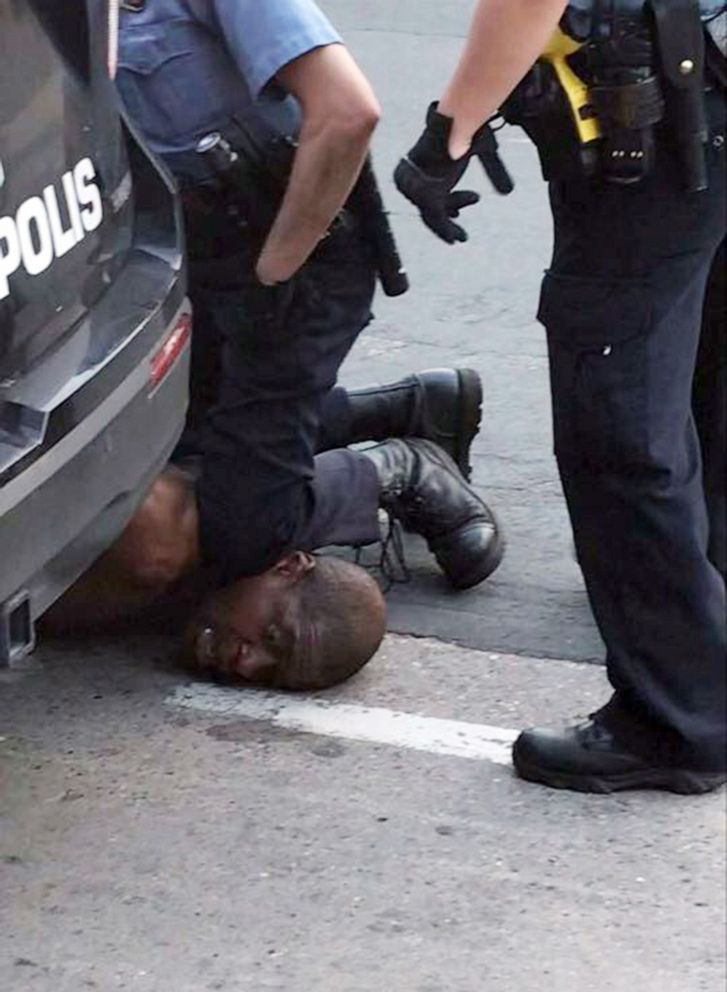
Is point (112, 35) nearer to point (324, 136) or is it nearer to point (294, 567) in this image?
point (324, 136)

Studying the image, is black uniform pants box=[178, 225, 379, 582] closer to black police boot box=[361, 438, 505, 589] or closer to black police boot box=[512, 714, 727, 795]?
black police boot box=[361, 438, 505, 589]

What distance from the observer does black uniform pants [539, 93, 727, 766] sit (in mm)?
3238

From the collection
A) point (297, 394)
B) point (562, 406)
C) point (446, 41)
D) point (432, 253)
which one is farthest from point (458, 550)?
point (446, 41)

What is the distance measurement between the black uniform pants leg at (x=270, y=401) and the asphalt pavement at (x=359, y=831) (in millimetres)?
293

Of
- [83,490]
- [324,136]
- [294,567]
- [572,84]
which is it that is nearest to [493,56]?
[572,84]

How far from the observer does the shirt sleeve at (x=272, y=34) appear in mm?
3309

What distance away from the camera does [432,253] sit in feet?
22.1

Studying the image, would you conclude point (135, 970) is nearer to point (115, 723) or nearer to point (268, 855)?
point (268, 855)

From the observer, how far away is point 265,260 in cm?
351

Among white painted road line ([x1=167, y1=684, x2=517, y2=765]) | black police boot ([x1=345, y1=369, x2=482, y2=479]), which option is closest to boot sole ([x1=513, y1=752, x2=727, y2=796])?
white painted road line ([x1=167, y1=684, x2=517, y2=765])

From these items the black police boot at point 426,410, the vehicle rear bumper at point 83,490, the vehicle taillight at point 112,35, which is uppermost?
the vehicle taillight at point 112,35

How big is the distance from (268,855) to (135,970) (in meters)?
0.36

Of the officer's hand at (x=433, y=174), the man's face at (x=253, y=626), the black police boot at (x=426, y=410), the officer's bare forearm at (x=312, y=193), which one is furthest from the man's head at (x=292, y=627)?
the officer's hand at (x=433, y=174)

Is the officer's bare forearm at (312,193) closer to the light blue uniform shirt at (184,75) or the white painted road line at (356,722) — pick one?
the light blue uniform shirt at (184,75)
